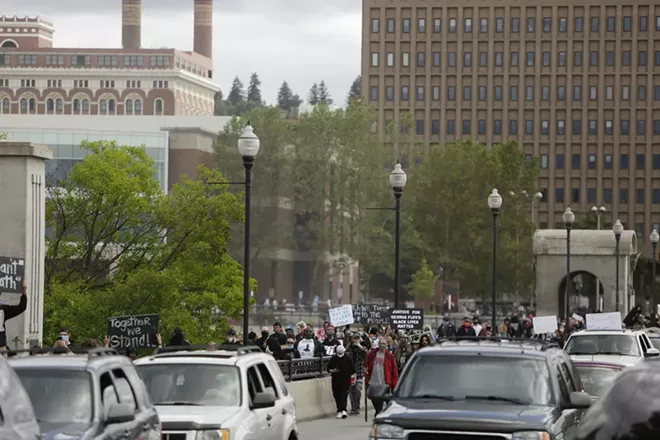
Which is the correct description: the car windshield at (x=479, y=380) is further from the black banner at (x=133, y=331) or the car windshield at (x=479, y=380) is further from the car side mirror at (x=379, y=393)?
the black banner at (x=133, y=331)

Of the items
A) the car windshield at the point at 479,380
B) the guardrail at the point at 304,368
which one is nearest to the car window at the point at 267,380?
the car windshield at the point at 479,380

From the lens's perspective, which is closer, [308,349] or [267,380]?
[267,380]

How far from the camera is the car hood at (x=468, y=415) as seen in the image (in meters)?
12.9

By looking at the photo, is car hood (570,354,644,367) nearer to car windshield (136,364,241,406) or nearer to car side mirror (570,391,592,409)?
car windshield (136,364,241,406)

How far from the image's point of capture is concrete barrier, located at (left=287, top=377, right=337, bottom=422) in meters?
28.5

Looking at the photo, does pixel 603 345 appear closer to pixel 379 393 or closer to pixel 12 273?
pixel 12 273

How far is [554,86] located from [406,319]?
14046 centimetres

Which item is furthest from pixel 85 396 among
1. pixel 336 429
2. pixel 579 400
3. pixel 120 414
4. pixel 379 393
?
pixel 336 429

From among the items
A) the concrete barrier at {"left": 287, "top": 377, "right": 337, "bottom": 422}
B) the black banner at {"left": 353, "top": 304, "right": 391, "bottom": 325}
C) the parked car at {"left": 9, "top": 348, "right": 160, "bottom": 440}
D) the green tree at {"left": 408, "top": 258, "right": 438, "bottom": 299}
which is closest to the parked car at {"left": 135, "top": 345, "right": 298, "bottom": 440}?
the parked car at {"left": 9, "top": 348, "right": 160, "bottom": 440}

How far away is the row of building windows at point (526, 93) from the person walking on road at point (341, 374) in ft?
475

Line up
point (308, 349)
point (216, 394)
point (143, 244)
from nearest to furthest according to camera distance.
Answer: point (216, 394) < point (308, 349) < point (143, 244)

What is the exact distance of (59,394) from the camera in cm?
1153

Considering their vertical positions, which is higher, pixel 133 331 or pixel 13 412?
pixel 13 412

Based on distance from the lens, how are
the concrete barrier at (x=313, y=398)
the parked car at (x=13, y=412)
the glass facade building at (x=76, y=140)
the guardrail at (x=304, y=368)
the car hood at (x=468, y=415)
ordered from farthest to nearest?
the glass facade building at (x=76, y=140) < the concrete barrier at (x=313, y=398) < the guardrail at (x=304, y=368) < the car hood at (x=468, y=415) < the parked car at (x=13, y=412)
